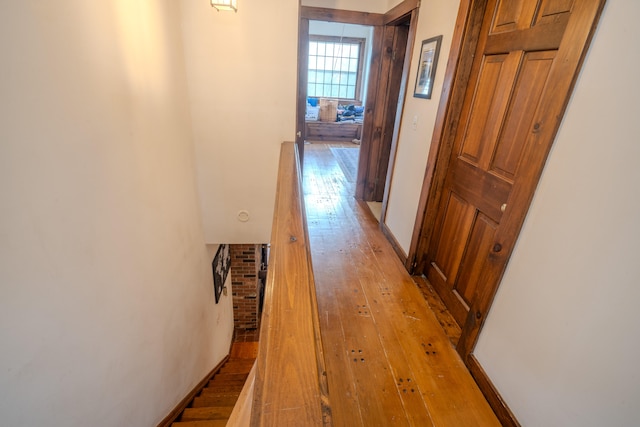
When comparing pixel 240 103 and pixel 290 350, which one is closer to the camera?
pixel 290 350

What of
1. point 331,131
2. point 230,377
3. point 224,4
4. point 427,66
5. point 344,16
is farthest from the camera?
point 331,131

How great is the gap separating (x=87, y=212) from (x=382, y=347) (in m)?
1.74

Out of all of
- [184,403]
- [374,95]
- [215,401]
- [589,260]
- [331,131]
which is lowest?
[215,401]

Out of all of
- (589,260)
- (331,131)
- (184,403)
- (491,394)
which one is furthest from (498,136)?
(331,131)

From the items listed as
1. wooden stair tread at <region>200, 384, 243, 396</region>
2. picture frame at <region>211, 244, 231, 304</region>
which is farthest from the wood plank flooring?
wooden stair tread at <region>200, 384, 243, 396</region>

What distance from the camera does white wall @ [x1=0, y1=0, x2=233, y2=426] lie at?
104 centimetres

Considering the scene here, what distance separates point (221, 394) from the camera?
309 cm

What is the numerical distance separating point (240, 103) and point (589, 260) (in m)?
3.04

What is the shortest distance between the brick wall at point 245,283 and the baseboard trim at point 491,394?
3.59 metres

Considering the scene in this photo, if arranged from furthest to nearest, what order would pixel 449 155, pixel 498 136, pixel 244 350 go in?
pixel 244 350
pixel 449 155
pixel 498 136

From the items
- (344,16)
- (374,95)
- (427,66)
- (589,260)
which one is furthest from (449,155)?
(344,16)

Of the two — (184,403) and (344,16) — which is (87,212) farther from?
(344,16)

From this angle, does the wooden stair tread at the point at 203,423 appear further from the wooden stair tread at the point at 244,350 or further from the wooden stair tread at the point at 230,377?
the wooden stair tread at the point at 244,350

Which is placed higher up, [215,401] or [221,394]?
[215,401]
